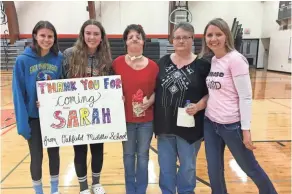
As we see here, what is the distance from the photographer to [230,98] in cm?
166

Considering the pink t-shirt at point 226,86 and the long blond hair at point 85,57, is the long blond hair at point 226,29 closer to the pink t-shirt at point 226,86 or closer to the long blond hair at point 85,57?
the pink t-shirt at point 226,86

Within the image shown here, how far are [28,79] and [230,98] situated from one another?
1.46 m

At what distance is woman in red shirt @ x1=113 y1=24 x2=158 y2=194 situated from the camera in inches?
75.2

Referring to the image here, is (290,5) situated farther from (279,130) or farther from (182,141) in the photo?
(182,141)

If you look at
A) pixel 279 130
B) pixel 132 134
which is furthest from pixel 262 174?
pixel 279 130

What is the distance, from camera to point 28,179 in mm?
2588

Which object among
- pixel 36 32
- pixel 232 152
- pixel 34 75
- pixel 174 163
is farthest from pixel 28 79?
pixel 232 152

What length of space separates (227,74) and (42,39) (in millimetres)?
1346

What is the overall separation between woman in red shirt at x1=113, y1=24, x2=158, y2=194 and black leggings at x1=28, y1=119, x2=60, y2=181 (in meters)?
0.60

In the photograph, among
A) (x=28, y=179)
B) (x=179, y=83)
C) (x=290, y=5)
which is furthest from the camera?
(x=290, y=5)

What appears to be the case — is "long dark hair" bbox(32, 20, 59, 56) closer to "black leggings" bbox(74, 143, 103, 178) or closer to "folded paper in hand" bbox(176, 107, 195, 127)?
"black leggings" bbox(74, 143, 103, 178)

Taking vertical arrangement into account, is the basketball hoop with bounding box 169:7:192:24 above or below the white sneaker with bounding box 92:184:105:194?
above

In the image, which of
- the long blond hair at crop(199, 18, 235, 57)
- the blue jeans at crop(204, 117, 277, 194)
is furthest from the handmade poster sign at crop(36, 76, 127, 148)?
the long blond hair at crop(199, 18, 235, 57)

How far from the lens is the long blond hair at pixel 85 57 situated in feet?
6.33
